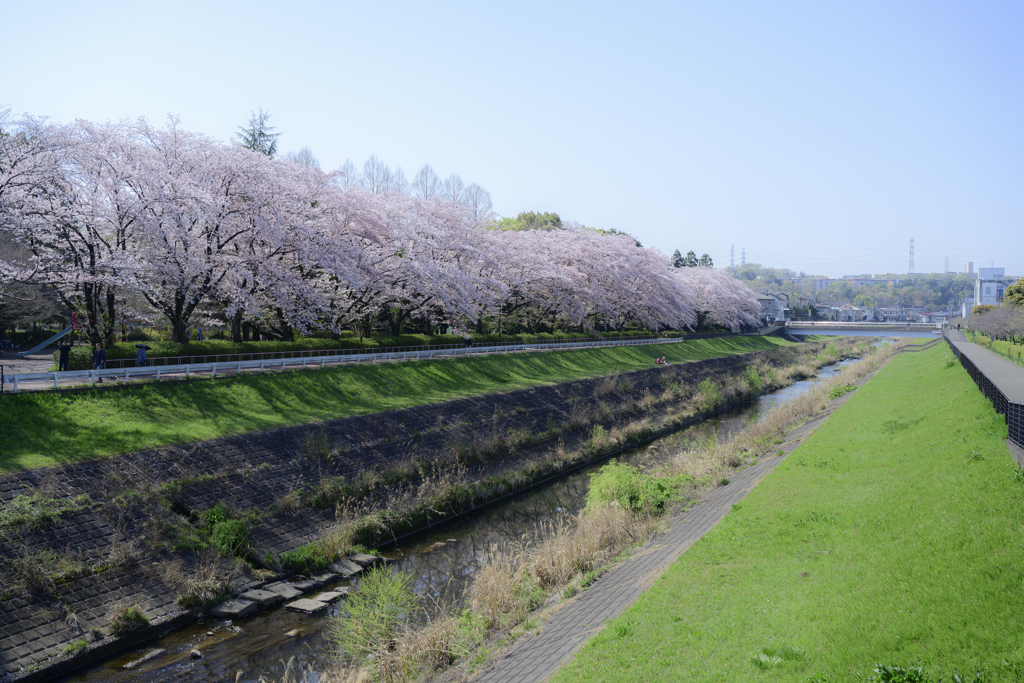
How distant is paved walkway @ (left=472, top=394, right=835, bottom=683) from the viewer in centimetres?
894

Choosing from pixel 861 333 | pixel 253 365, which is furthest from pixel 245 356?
pixel 861 333

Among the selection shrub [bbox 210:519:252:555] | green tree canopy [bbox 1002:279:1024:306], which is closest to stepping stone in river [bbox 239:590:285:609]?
shrub [bbox 210:519:252:555]

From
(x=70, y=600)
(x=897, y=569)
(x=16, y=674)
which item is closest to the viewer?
(x=897, y=569)

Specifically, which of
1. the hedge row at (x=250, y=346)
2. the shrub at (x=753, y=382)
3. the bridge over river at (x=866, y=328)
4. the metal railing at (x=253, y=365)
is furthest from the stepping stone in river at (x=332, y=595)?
the bridge over river at (x=866, y=328)

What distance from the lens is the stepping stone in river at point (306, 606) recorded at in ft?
43.5

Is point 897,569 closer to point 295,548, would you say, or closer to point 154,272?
point 295,548

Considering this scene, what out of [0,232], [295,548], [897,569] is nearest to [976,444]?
[897,569]

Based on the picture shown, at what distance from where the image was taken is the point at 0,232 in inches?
1034

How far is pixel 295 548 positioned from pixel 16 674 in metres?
6.06

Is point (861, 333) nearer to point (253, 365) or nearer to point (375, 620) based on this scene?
point (253, 365)

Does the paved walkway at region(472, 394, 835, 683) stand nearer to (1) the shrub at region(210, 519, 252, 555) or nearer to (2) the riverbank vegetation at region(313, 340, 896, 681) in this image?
(2) the riverbank vegetation at region(313, 340, 896, 681)

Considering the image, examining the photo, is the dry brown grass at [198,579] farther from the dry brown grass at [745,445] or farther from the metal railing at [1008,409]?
the metal railing at [1008,409]

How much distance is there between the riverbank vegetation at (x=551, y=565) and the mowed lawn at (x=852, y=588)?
2556 millimetres

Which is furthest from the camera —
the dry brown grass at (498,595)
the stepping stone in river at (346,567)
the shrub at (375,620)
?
the stepping stone in river at (346,567)
